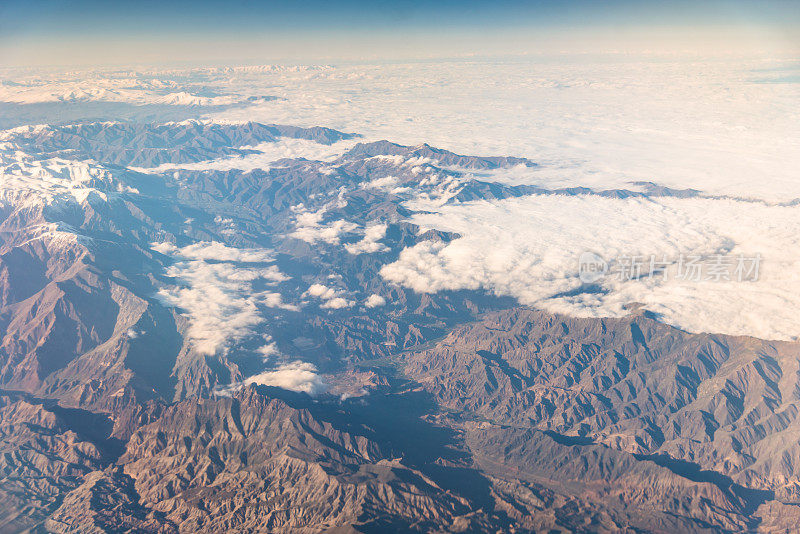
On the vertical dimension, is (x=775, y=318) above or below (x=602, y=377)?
above

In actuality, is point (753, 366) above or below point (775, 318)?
below

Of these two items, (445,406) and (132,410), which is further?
(445,406)

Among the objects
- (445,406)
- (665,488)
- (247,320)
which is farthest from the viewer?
(247,320)

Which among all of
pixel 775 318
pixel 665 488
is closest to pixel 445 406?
pixel 665 488

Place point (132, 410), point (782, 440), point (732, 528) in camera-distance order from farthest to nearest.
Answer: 1. point (132, 410)
2. point (782, 440)
3. point (732, 528)

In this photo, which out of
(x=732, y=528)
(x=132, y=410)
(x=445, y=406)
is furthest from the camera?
(x=445, y=406)

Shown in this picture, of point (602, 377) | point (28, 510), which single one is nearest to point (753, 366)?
point (602, 377)

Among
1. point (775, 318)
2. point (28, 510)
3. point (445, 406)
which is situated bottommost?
point (445, 406)

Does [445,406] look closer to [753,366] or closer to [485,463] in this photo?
[485,463]

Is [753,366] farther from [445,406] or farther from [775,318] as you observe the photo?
[445,406]
